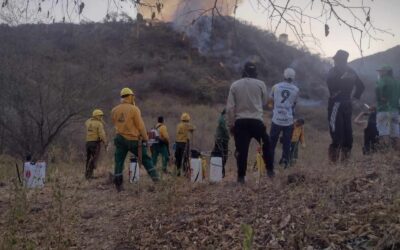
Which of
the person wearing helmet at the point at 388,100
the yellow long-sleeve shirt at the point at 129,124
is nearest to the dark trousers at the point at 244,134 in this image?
the yellow long-sleeve shirt at the point at 129,124

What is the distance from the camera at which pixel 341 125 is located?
7859mm

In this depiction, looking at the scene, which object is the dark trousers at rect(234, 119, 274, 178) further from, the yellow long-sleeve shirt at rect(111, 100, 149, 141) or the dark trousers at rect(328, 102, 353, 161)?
the yellow long-sleeve shirt at rect(111, 100, 149, 141)

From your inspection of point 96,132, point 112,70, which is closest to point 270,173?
point 96,132

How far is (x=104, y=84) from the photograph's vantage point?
18.7 m

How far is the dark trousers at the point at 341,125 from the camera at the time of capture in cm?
783

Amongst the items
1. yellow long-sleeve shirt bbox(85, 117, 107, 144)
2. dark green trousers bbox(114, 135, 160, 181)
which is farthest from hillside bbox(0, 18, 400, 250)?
yellow long-sleeve shirt bbox(85, 117, 107, 144)

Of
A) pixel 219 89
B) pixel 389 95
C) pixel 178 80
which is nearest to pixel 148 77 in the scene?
pixel 178 80

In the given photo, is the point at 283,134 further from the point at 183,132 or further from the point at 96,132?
the point at 96,132

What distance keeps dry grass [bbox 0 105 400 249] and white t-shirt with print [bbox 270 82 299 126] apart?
4.45 ft

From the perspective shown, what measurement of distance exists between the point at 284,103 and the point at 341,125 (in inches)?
37.2

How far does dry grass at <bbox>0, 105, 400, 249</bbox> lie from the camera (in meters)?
4.56

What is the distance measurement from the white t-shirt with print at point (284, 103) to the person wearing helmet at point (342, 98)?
2.07 ft

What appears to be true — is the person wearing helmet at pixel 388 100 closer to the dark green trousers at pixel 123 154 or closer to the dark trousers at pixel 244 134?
the dark trousers at pixel 244 134

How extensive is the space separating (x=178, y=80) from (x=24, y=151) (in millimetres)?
23208
